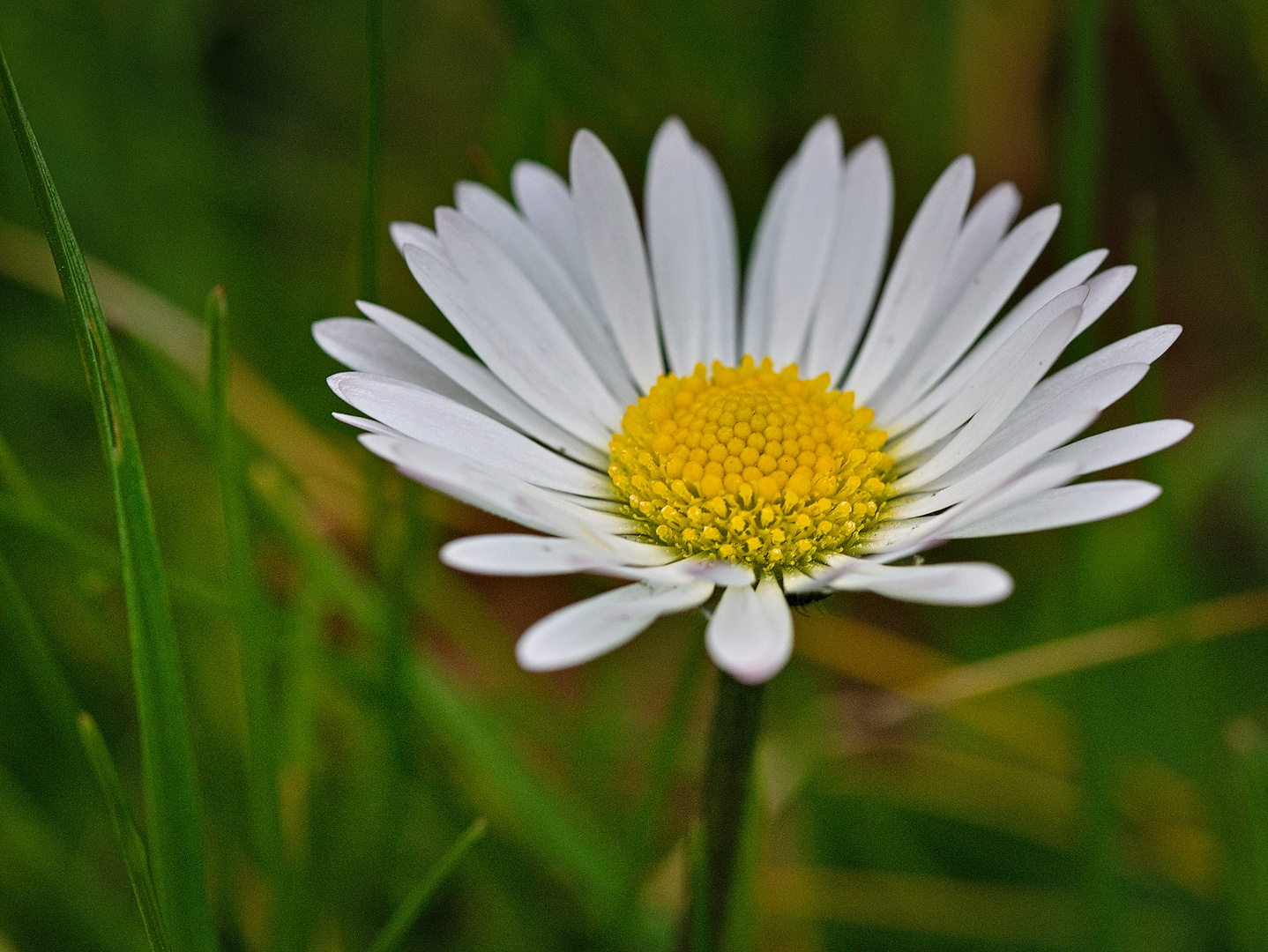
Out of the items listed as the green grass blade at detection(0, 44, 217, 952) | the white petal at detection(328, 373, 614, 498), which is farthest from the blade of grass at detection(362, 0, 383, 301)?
the green grass blade at detection(0, 44, 217, 952)

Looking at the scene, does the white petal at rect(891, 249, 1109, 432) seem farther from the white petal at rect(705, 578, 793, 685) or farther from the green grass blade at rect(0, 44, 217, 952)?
the green grass blade at rect(0, 44, 217, 952)

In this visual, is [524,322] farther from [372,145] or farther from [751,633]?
[751,633]

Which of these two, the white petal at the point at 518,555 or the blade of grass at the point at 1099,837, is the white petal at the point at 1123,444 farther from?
the blade of grass at the point at 1099,837

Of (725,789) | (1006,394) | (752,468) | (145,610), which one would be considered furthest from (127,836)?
(1006,394)

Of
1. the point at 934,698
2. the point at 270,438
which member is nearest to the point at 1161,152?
the point at 934,698

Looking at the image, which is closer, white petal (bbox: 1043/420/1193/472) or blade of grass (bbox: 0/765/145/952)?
white petal (bbox: 1043/420/1193/472)

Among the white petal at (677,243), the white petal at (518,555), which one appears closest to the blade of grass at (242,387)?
the white petal at (677,243)
